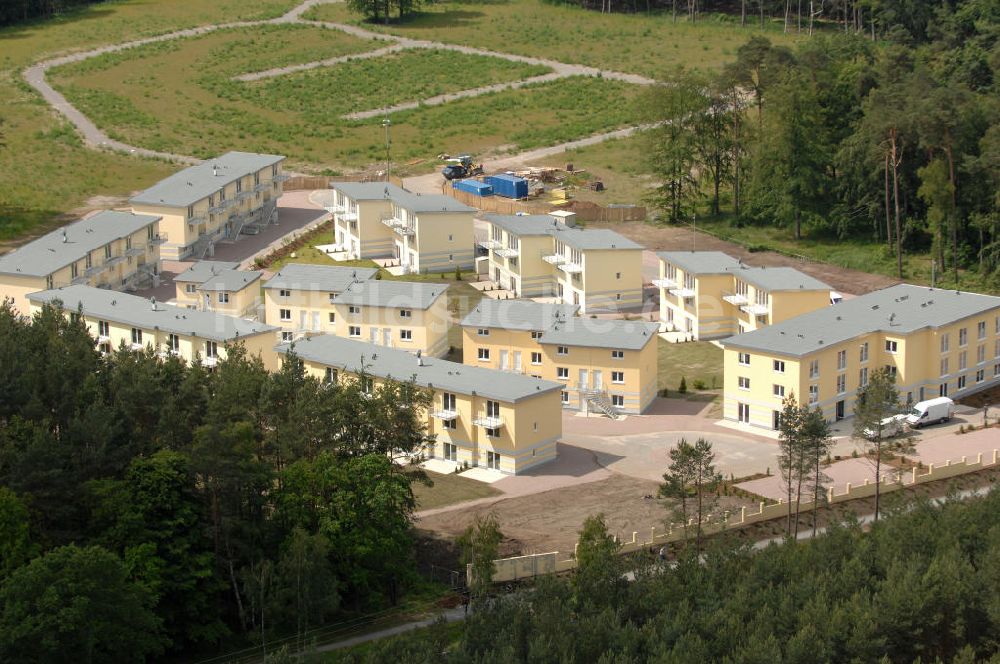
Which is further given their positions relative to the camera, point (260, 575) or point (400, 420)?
point (400, 420)

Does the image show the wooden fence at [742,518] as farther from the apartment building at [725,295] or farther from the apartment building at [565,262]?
the apartment building at [565,262]

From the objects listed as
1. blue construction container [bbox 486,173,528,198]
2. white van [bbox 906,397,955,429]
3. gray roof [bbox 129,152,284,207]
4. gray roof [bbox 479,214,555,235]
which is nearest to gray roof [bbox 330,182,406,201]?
gray roof [bbox 129,152,284,207]

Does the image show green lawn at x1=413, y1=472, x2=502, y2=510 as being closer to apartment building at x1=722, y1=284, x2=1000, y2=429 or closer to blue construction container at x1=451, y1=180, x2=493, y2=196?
apartment building at x1=722, y1=284, x2=1000, y2=429

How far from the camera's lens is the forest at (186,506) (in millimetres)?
44969

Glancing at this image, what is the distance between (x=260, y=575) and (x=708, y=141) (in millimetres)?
57847

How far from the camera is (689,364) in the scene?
75312mm

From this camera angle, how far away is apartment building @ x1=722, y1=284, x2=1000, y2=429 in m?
66.6

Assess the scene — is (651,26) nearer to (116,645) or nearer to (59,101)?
(59,101)

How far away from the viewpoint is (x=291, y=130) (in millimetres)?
123750

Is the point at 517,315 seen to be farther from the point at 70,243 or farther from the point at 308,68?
the point at 308,68

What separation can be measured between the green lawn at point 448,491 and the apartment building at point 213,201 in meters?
35.7

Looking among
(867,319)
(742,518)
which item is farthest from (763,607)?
(867,319)

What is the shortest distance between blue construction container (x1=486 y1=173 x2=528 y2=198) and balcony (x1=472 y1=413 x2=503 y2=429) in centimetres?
4240

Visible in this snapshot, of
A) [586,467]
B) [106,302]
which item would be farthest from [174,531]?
[106,302]
